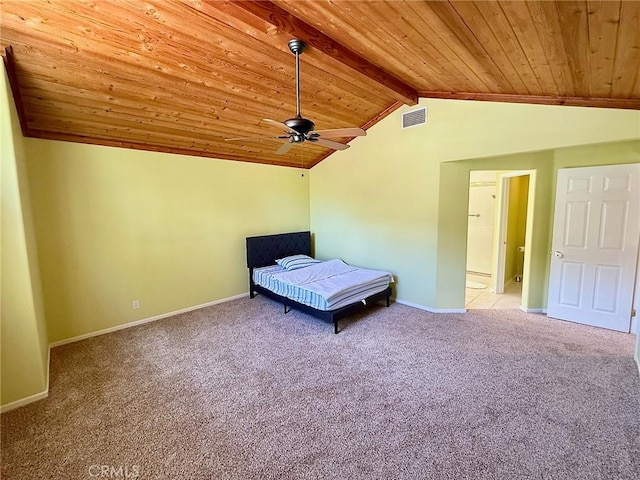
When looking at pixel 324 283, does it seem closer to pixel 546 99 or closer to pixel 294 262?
pixel 294 262

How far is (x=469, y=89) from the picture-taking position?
3.50 m

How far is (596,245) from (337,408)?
377 centimetres

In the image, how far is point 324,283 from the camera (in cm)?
396

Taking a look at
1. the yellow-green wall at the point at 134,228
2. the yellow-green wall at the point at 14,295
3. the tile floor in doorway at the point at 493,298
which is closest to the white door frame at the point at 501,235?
the tile floor in doorway at the point at 493,298

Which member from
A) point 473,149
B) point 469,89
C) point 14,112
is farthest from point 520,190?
point 14,112

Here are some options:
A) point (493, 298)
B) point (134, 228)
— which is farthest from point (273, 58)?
point (493, 298)

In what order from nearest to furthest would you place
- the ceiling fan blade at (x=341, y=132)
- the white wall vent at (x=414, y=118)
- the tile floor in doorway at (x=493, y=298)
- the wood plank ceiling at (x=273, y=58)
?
1. the wood plank ceiling at (x=273, y=58)
2. the ceiling fan blade at (x=341, y=132)
3. the white wall vent at (x=414, y=118)
4. the tile floor in doorway at (x=493, y=298)

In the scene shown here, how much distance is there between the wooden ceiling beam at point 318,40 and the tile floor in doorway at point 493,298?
3386mm

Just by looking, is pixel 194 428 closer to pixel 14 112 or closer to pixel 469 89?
pixel 14 112

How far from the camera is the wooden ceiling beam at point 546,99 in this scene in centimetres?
280

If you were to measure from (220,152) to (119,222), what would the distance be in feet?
5.68

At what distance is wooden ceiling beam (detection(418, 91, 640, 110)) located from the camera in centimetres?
280

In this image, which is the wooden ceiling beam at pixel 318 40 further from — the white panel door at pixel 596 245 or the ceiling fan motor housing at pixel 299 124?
the white panel door at pixel 596 245

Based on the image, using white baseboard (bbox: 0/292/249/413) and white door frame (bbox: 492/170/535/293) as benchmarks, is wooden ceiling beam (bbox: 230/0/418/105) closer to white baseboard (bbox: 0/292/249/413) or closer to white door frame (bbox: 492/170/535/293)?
white door frame (bbox: 492/170/535/293)
